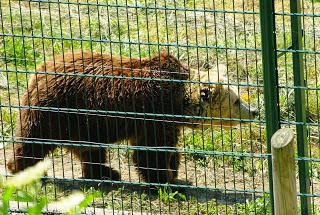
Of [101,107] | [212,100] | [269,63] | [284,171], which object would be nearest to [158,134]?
[101,107]

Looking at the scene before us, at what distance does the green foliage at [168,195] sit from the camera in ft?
25.3

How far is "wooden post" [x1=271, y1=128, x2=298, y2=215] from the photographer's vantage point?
490 cm

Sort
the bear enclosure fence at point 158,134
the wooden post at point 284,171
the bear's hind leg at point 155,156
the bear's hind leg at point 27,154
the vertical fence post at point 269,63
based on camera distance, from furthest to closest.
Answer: the bear's hind leg at point 155,156, the bear's hind leg at point 27,154, the bear enclosure fence at point 158,134, the vertical fence post at point 269,63, the wooden post at point 284,171

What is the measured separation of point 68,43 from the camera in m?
10.7

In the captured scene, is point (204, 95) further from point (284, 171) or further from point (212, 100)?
point (284, 171)

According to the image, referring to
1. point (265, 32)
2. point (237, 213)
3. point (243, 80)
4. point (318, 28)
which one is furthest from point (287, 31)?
point (265, 32)

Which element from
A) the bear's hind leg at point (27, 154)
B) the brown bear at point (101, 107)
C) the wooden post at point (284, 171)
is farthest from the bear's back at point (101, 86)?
the wooden post at point (284, 171)

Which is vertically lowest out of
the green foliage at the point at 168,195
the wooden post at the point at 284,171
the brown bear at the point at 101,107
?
the green foliage at the point at 168,195

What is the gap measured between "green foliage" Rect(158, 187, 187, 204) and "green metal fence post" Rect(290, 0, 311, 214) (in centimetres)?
166

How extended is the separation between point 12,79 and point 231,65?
2.47m

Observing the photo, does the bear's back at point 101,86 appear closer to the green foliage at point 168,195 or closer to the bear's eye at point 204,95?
the bear's eye at point 204,95

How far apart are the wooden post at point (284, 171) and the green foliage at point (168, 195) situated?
2607mm

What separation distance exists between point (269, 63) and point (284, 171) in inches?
42.0

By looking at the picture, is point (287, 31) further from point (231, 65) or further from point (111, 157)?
point (111, 157)
